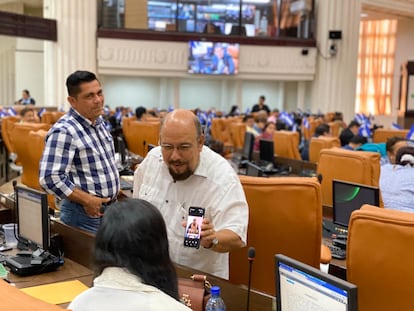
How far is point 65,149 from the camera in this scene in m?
3.24

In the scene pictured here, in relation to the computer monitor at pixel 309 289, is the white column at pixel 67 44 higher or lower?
higher

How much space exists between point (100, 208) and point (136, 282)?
5.80 feet

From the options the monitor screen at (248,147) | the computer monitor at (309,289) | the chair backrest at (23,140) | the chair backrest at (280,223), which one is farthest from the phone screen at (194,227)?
the monitor screen at (248,147)

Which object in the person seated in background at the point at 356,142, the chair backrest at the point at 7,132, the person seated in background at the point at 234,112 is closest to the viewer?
the person seated in background at the point at 356,142

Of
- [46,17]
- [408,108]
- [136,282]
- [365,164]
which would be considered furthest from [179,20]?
[136,282]

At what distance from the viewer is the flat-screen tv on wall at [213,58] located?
16875mm

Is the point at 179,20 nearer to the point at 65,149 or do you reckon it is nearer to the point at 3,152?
the point at 3,152

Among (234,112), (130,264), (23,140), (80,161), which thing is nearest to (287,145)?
(23,140)

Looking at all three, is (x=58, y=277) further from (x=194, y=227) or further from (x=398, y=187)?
(x=398, y=187)

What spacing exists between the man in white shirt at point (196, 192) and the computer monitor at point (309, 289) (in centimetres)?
58

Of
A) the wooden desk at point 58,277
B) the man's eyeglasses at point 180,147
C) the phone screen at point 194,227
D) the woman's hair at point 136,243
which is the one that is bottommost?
the wooden desk at point 58,277

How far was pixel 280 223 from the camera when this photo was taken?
290 cm

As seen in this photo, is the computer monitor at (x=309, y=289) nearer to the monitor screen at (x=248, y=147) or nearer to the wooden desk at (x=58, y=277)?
the wooden desk at (x=58, y=277)

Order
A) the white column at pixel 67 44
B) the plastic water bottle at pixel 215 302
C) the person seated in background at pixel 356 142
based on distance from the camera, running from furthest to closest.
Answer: the white column at pixel 67 44
the person seated in background at pixel 356 142
the plastic water bottle at pixel 215 302
